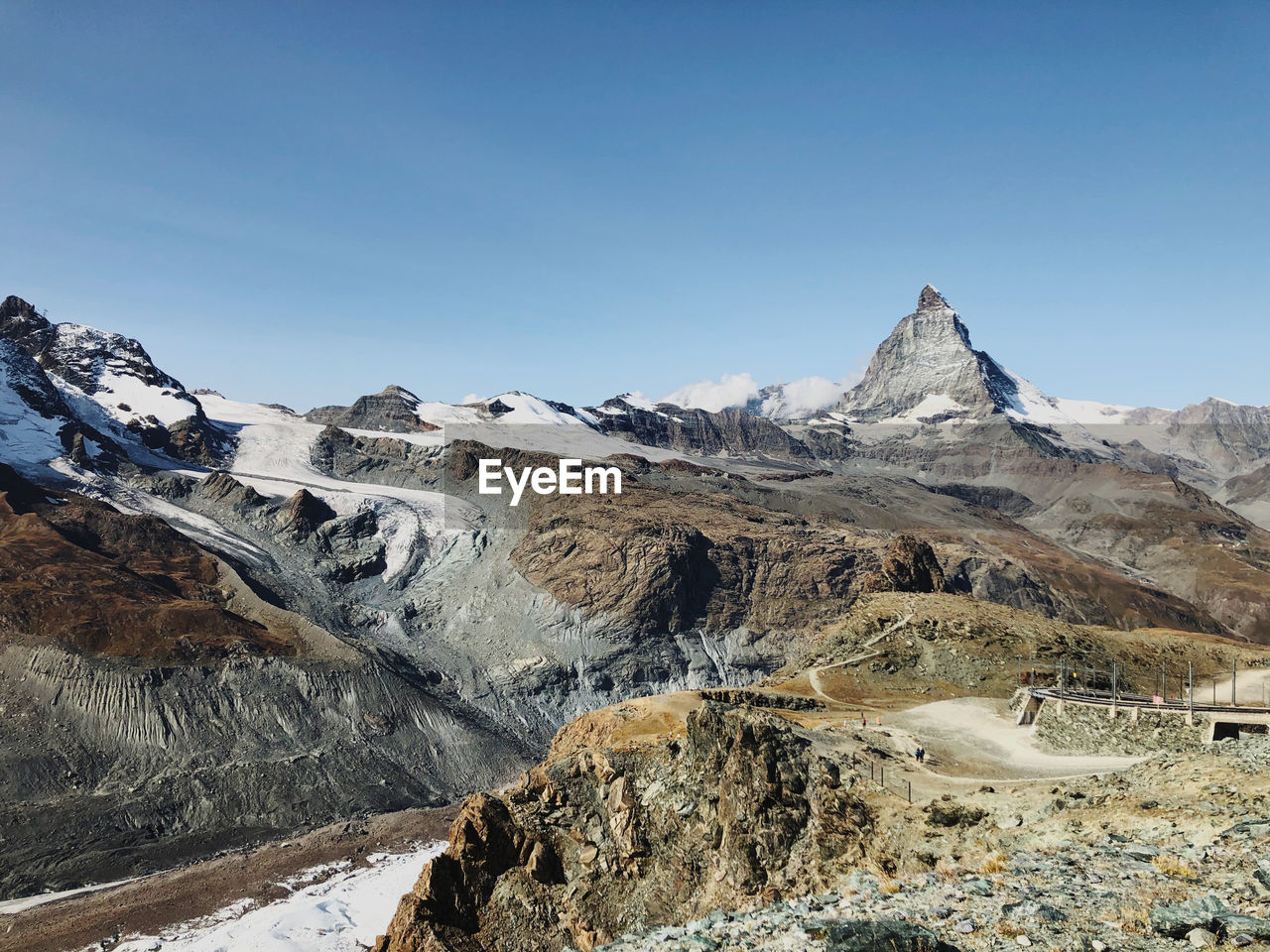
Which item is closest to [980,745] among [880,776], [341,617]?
[880,776]

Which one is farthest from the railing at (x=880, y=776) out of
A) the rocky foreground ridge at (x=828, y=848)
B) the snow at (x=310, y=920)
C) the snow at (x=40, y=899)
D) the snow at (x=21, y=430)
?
the snow at (x=21, y=430)

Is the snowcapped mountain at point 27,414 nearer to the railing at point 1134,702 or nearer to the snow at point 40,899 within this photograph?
the snow at point 40,899

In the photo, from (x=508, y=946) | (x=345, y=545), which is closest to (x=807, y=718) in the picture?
(x=508, y=946)

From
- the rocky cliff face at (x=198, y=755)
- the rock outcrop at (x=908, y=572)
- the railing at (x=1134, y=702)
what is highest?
the rock outcrop at (x=908, y=572)

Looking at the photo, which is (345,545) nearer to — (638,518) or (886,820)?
(638,518)

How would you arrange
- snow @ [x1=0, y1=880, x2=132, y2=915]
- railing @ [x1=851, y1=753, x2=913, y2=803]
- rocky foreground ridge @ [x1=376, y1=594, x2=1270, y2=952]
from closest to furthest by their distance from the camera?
rocky foreground ridge @ [x1=376, y1=594, x2=1270, y2=952] → railing @ [x1=851, y1=753, x2=913, y2=803] → snow @ [x1=0, y1=880, x2=132, y2=915]

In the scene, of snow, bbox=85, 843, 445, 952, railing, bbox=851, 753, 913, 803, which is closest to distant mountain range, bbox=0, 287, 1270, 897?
snow, bbox=85, 843, 445, 952

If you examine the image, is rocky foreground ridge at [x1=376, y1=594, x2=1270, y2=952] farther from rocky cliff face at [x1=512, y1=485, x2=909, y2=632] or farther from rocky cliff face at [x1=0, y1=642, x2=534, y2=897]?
rocky cliff face at [x1=512, y1=485, x2=909, y2=632]

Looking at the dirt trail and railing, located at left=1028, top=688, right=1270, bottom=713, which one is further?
railing, located at left=1028, top=688, right=1270, bottom=713
